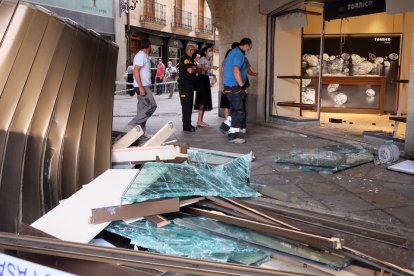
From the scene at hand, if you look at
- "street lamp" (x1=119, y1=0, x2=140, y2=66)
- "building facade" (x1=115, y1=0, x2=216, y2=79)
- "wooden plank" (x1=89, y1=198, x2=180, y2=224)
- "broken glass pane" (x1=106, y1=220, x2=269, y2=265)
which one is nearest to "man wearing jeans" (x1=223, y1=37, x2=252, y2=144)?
"wooden plank" (x1=89, y1=198, x2=180, y2=224)

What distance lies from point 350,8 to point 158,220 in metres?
6.88

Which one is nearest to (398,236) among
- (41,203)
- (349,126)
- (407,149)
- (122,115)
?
(41,203)

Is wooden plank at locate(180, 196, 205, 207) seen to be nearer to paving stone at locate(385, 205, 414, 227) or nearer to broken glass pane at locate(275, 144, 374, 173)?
paving stone at locate(385, 205, 414, 227)

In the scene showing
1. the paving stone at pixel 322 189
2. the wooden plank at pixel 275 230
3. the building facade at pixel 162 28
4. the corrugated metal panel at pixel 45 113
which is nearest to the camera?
the wooden plank at pixel 275 230

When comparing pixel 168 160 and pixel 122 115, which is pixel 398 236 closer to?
pixel 168 160

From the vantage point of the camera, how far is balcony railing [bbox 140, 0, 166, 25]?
2729 cm

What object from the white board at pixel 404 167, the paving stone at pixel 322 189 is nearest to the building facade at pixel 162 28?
the white board at pixel 404 167

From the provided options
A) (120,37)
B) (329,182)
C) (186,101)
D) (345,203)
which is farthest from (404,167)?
(120,37)

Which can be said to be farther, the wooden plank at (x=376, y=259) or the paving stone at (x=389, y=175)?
the paving stone at (x=389, y=175)

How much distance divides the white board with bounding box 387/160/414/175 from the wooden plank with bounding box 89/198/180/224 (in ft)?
11.7

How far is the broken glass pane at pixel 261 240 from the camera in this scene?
2.81 m

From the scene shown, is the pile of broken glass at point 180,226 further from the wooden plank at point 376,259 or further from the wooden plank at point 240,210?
the wooden plank at point 376,259

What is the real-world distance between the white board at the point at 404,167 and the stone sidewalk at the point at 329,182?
0.10 meters

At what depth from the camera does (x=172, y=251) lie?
2994 mm
